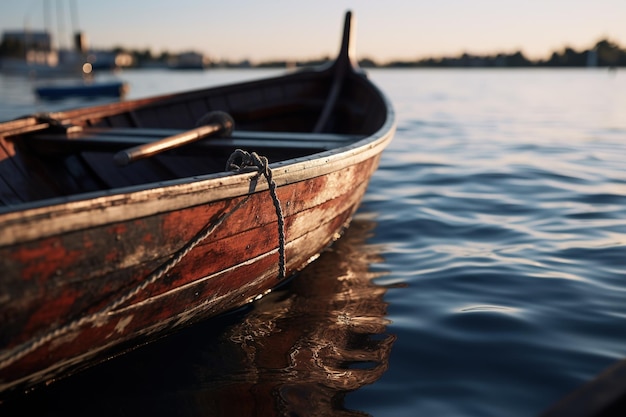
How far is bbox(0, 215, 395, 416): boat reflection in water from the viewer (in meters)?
2.95

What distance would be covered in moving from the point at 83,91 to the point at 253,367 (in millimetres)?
23665

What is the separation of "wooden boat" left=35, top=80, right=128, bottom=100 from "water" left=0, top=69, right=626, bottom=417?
20392mm

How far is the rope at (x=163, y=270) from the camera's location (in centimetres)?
248

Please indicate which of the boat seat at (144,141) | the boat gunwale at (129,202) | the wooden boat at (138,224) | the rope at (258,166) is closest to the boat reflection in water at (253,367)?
the wooden boat at (138,224)

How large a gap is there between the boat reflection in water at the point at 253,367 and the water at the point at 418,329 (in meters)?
0.01

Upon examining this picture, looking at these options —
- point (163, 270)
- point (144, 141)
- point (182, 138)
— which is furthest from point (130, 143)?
point (163, 270)

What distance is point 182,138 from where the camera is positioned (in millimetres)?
4574

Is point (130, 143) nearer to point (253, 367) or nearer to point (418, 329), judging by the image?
point (253, 367)

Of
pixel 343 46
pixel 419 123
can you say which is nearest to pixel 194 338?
pixel 343 46

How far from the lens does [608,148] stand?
11.7 meters

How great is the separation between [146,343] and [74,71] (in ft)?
130

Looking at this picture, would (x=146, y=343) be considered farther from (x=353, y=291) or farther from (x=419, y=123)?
(x=419, y=123)

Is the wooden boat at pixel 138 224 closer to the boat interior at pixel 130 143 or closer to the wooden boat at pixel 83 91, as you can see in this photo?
the boat interior at pixel 130 143

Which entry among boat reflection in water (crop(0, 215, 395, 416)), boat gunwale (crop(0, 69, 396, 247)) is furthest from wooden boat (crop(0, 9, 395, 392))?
boat reflection in water (crop(0, 215, 395, 416))
